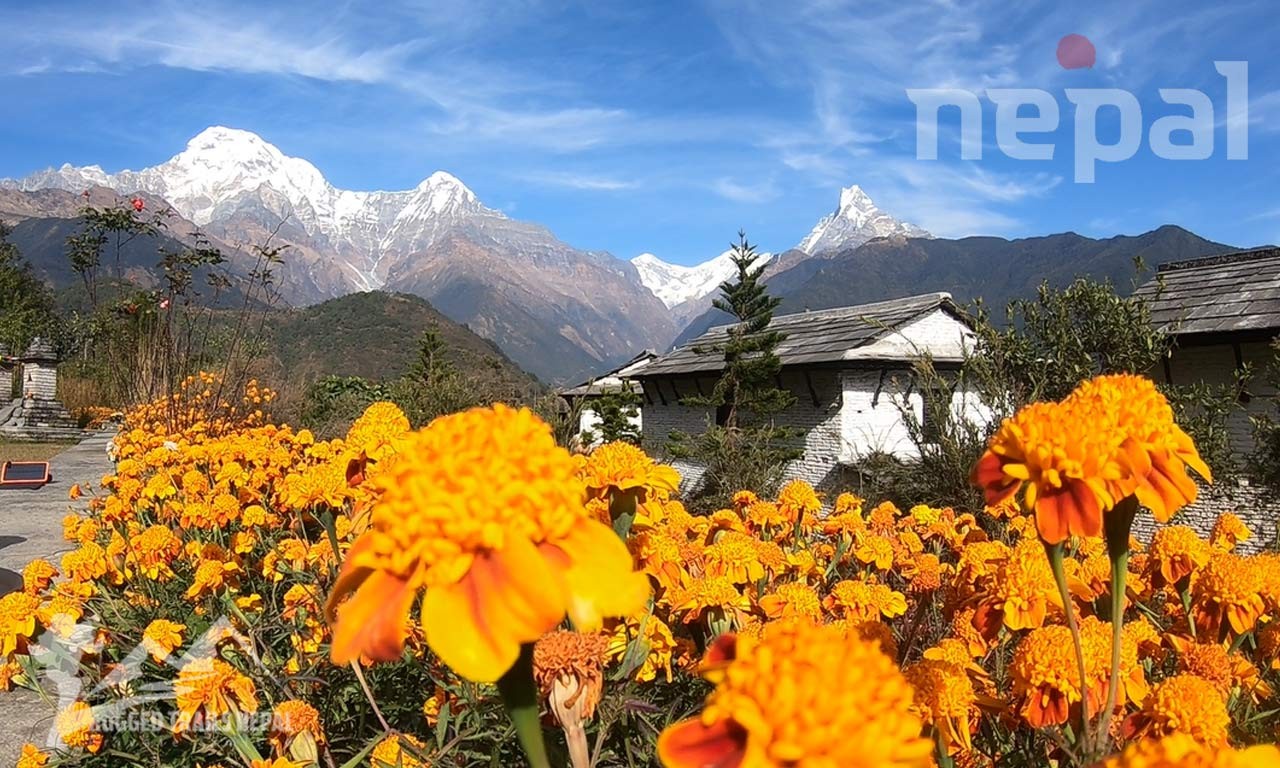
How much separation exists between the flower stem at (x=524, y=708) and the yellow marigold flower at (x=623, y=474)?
718 millimetres

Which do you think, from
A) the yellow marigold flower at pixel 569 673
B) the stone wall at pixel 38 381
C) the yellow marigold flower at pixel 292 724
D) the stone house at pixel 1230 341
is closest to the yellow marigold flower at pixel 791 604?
the yellow marigold flower at pixel 569 673

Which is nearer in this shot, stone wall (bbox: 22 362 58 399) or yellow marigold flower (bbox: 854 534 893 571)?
yellow marigold flower (bbox: 854 534 893 571)

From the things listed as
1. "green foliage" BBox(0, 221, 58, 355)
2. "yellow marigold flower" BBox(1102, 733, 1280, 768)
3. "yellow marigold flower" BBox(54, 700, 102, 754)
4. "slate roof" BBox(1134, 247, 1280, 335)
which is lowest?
"yellow marigold flower" BBox(54, 700, 102, 754)

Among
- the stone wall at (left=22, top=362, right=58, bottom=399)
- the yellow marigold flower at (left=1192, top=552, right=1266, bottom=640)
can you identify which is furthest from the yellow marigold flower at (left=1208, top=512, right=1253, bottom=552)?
the stone wall at (left=22, top=362, right=58, bottom=399)

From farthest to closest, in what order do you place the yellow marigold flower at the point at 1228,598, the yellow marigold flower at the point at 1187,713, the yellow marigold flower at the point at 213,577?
1. the yellow marigold flower at the point at 213,577
2. the yellow marigold flower at the point at 1228,598
3. the yellow marigold flower at the point at 1187,713

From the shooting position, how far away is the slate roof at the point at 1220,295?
12.7 meters

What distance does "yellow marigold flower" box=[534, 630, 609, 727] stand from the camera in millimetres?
1022

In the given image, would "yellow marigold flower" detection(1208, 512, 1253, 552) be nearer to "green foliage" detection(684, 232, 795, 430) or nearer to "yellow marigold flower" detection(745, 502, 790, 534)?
"yellow marigold flower" detection(745, 502, 790, 534)

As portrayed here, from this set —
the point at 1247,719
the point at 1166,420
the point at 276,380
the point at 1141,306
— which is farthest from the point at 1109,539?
the point at 276,380

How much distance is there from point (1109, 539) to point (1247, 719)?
64 cm

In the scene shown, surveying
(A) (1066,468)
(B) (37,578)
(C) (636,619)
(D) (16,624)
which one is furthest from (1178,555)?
(B) (37,578)

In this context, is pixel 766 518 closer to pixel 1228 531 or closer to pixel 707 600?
pixel 707 600

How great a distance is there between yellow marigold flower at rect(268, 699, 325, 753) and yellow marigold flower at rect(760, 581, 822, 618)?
3.15 ft

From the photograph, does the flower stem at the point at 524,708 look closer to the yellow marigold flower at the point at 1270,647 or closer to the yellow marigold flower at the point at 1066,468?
the yellow marigold flower at the point at 1066,468
